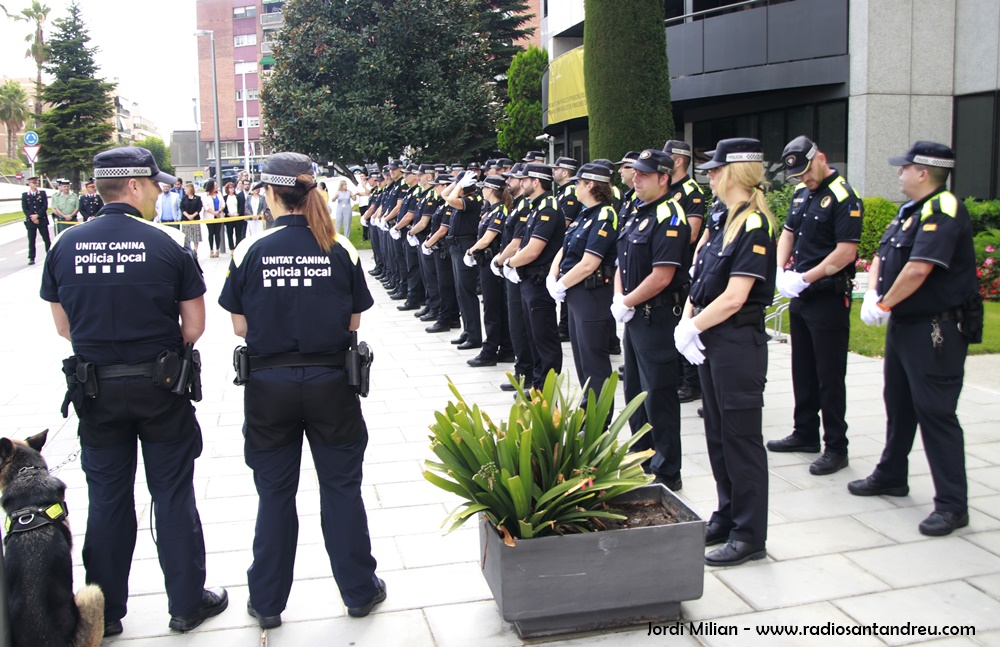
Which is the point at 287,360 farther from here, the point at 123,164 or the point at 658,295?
the point at 658,295

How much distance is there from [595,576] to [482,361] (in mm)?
5984

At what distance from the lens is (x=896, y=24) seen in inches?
591

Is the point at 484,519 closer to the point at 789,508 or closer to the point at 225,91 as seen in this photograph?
the point at 789,508

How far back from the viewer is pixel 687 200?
7422 mm

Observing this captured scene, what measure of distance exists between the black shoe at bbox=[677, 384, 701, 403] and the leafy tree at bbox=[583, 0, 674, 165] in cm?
576

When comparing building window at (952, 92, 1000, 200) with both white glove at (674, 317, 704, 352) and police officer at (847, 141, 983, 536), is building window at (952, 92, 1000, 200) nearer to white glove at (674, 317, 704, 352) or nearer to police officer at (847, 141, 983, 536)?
police officer at (847, 141, 983, 536)

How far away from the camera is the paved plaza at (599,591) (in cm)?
383

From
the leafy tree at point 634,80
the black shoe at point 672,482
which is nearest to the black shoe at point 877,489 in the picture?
the black shoe at point 672,482

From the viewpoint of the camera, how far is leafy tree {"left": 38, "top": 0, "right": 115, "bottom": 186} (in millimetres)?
46531

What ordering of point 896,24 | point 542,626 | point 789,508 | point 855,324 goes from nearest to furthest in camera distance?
point 542,626
point 789,508
point 855,324
point 896,24

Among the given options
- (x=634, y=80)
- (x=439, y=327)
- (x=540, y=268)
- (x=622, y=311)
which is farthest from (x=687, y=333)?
(x=634, y=80)

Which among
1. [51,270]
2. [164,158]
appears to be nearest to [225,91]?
[164,158]

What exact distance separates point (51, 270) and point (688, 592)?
303cm

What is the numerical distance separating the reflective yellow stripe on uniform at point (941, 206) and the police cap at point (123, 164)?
3.93m
